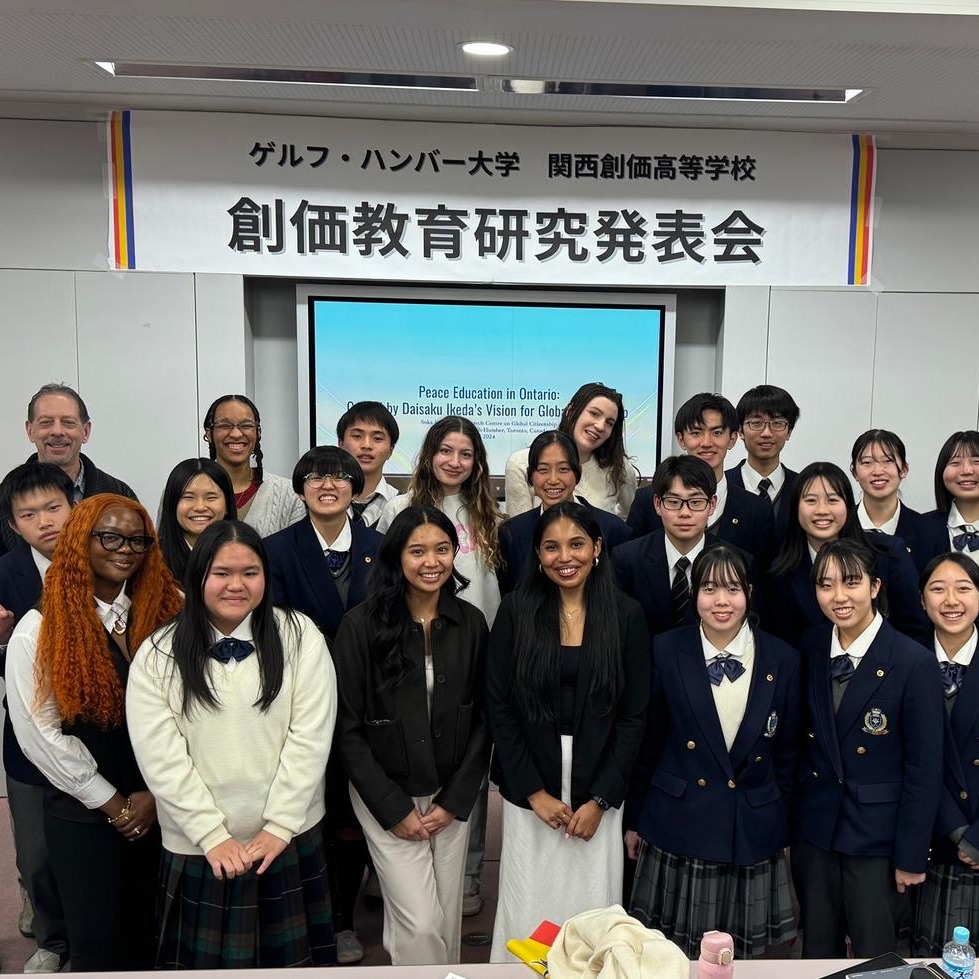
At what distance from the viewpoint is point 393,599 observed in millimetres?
2453

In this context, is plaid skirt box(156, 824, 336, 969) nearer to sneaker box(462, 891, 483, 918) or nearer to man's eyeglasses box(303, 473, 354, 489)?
sneaker box(462, 891, 483, 918)

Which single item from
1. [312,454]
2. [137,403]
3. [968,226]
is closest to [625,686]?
[312,454]

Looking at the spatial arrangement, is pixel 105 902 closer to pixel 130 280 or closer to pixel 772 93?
pixel 130 280

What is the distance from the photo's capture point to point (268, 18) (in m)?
2.84

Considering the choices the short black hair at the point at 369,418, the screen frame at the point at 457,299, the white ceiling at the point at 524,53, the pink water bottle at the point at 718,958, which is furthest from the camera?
the screen frame at the point at 457,299

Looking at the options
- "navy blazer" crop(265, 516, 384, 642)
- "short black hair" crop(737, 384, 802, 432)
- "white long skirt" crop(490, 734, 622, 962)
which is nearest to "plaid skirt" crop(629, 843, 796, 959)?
"white long skirt" crop(490, 734, 622, 962)

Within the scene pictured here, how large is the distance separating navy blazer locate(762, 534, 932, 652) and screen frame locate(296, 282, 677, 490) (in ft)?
6.46

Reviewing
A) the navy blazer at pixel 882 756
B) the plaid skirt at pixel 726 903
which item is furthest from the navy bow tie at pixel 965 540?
the plaid skirt at pixel 726 903

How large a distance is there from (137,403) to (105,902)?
2.57 metres

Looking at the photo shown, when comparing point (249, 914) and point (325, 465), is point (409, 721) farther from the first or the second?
point (325, 465)

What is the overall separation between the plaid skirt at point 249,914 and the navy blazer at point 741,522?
4.89 feet

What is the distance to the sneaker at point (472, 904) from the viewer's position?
3033mm

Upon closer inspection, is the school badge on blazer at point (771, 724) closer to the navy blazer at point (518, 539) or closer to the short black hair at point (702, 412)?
the navy blazer at point (518, 539)

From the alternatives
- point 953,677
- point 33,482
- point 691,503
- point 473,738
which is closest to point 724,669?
point 691,503
